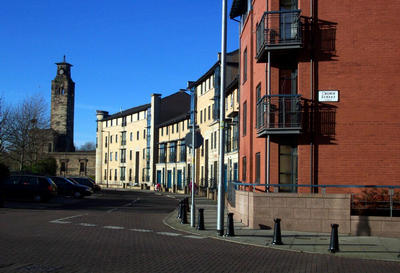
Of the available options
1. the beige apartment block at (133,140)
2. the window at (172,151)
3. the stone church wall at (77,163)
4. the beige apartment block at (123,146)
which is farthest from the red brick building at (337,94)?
the stone church wall at (77,163)

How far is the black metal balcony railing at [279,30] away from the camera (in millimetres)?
17561

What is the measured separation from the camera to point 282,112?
58.0ft

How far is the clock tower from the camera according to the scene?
378 feet

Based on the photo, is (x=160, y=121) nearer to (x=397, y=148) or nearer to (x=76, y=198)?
(x=76, y=198)

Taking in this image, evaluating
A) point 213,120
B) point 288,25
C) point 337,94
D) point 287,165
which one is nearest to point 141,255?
point 287,165

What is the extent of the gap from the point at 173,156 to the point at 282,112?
50.1m

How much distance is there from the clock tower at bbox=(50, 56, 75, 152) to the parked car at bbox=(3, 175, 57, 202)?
87.2 m

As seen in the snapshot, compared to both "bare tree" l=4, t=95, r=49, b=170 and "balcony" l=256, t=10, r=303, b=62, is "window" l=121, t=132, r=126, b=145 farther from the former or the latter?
"balcony" l=256, t=10, r=303, b=62

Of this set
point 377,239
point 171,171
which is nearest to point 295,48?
point 377,239

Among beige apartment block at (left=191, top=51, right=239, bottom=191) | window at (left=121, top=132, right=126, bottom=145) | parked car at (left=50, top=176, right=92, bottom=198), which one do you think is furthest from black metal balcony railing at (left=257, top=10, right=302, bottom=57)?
window at (left=121, top=132, right=126, bottom=145)

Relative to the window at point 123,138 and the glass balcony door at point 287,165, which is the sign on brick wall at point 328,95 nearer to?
the glass balcony door at point 287,165

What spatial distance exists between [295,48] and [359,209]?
601 cm

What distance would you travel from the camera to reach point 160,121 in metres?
75.4

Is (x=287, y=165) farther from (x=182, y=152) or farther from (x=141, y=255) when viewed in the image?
(x=182, y=152)
